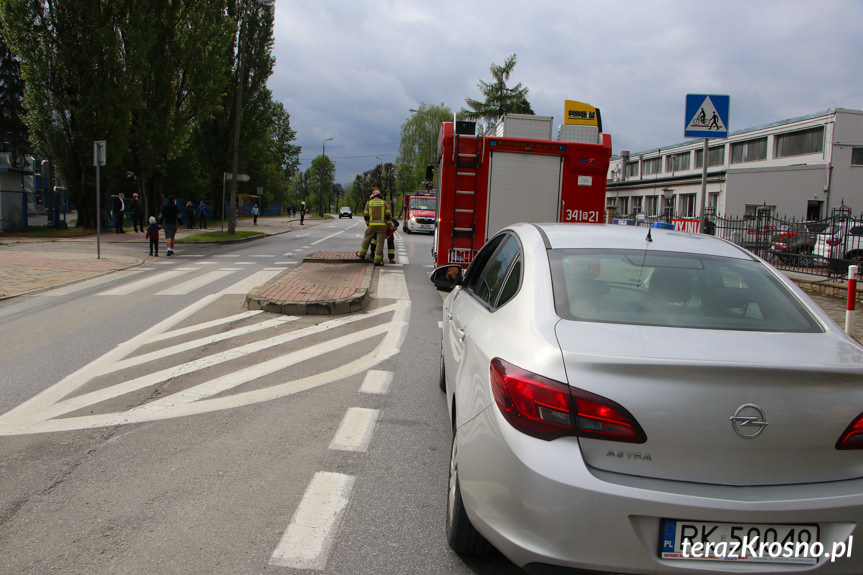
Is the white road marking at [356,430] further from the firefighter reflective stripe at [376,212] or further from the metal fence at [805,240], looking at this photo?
the metal fence at [805,240]

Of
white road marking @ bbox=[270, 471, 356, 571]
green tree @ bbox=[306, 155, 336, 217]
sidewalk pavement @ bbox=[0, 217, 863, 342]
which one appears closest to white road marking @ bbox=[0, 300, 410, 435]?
sidewalk pavement @ bbox=[0, 217, 863, 342]

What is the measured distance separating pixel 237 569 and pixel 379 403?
2.54 m

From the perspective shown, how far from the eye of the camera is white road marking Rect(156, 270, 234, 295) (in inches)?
454

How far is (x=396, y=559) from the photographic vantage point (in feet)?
9.47

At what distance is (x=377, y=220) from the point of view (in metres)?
15.1

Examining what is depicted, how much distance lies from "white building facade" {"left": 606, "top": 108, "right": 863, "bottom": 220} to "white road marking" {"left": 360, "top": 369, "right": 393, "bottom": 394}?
1243 inches

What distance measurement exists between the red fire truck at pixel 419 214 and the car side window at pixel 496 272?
3174cm

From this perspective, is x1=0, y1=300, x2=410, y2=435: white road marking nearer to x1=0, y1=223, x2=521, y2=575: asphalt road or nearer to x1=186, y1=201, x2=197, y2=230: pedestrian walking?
x1=0, y1=223, x2=521, y2=575: asphalt road

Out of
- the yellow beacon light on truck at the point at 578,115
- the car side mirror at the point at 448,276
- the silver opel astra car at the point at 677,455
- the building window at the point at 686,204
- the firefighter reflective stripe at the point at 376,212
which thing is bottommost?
the silver opel astra car at the point at 677,455

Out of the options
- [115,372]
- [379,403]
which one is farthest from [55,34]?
[379,403]

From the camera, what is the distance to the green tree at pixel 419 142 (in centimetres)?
7550

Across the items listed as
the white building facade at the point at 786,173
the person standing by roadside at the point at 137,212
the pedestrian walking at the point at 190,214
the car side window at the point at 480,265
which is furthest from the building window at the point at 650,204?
the car side window at the point at 480,265

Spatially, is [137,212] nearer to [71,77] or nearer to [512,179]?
[71,77]

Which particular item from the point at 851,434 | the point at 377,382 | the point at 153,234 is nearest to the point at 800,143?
the point at 153,234
